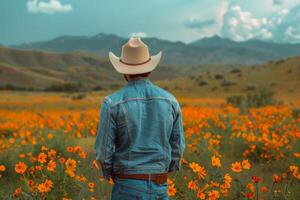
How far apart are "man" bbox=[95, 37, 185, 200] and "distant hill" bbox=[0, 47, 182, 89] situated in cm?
11795

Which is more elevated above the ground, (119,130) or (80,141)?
(119,130)

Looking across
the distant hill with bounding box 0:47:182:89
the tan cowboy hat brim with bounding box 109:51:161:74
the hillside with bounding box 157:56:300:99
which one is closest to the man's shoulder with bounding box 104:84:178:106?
the tan cowboy hat brim with bounding box 109:51:161:74

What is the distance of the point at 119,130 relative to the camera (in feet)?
11.6

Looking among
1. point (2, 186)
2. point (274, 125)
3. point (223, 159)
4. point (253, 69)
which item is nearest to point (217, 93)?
point (253, 69)

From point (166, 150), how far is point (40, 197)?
1.61m

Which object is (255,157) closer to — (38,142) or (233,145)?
(233,145)

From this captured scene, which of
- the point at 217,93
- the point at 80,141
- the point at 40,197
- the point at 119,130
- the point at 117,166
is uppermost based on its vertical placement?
the point at 119,130

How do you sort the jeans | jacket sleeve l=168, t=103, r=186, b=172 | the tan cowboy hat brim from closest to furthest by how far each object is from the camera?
the jeans
the tan cowboy hat brim
jacket sleeve l=168, t=103, r=186, b=172

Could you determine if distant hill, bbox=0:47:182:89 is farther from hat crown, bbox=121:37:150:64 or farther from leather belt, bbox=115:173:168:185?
leather belt, bbox=115:173:168:185

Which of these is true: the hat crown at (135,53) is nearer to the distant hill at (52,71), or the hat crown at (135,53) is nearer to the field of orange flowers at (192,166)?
the field of orange flowers at (192,166)

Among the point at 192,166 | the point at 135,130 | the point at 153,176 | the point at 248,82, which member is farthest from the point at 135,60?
the point at 248,82

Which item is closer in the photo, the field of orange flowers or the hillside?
the field of orange flowers

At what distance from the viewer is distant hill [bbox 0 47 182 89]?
124688mm

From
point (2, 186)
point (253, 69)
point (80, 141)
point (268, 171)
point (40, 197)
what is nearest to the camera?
point (40, 197)
